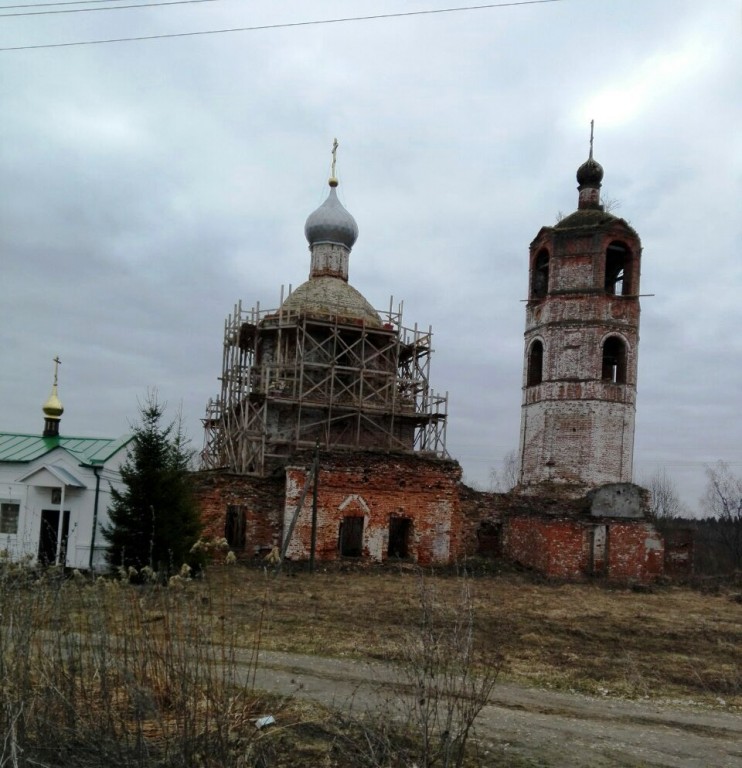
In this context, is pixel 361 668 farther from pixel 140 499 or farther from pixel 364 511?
pixel 364 511

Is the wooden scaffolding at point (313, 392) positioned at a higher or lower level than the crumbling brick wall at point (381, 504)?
higher

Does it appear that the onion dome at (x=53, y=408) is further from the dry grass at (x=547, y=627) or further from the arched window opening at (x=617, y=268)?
the arched window opening at (x=617, y=268)

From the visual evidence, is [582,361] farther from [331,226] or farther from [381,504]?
[331,226]

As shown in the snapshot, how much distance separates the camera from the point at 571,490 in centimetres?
2070

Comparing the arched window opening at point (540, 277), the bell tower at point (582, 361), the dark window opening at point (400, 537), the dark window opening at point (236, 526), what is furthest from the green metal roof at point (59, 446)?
the arched window opening at point (540, 277)

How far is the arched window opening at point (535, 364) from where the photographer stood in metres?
22.5

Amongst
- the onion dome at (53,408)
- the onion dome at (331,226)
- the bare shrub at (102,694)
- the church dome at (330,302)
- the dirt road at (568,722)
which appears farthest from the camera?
the onion dome at (331,226)

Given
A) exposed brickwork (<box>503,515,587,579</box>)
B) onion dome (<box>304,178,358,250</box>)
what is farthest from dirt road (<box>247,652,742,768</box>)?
onion dome (<box>304,178,358,250</box>)

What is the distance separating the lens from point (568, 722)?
19.9 feet

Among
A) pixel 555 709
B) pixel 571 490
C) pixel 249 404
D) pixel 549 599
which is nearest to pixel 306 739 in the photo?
pixel 555 709

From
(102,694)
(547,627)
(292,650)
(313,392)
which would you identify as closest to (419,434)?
(313,392)

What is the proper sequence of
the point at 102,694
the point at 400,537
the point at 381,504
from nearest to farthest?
the point at 102,694, the point at 381,504, the point at 400,537

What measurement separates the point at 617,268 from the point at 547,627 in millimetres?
14911

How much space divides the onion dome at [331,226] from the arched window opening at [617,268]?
30.0ft
